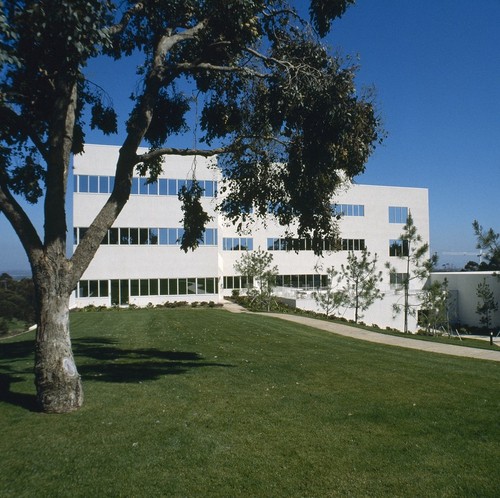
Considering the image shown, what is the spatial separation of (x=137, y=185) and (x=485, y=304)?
2871 centimetres

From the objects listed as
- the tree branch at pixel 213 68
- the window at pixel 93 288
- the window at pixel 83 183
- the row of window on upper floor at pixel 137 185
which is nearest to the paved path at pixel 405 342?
the tree branch at pixel 213 68

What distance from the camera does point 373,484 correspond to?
5230 millimetres

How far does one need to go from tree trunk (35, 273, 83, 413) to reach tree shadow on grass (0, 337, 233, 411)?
53cm

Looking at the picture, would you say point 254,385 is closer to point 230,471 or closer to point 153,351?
point 230,471

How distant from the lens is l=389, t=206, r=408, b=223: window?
169ft

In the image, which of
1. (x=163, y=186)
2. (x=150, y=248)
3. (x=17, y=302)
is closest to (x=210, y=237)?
(x=150, y=248)

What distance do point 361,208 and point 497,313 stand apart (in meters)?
16.5

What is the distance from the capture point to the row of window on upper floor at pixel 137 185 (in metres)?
35.1

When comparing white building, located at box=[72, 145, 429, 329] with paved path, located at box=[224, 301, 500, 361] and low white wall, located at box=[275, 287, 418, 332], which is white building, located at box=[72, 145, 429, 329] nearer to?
low white wall, located at box=[275, 287, 418, 332]

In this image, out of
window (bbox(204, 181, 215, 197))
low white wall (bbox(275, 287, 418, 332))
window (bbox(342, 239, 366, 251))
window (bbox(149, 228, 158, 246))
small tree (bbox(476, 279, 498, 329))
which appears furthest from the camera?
window (bbox(342, 239, 366, 251))

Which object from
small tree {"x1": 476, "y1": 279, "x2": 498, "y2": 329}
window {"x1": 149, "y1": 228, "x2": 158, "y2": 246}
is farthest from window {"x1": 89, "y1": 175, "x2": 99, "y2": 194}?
small tree {"x1": 476, "y1": 279, "x2": 498, "y2": 329}

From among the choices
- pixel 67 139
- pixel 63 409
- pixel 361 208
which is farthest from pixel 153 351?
pixel 361 208

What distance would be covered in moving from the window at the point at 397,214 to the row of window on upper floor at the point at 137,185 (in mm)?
22822

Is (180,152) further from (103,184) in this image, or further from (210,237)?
(210,237)
